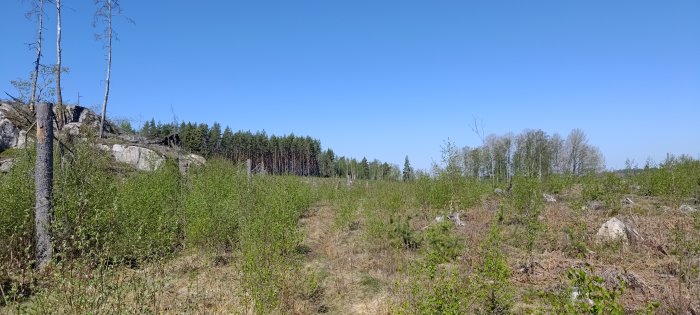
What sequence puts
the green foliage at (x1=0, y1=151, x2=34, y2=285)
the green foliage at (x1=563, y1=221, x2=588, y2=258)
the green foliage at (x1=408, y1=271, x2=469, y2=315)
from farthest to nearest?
the green foliage at (x1=563, y1=221, x2=588, y2=258) < the green foliage at (x1=0, y1=151, x2=34, y2=285) < the green foliage at (x1=408, y1=271, x2=469, y2=315)

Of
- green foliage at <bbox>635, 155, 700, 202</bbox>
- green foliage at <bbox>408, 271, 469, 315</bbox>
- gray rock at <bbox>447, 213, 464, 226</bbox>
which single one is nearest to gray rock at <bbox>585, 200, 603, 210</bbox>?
green foliage at <bbox>635, 155, 700, 202</bbox>

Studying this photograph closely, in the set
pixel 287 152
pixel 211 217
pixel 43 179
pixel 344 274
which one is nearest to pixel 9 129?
pixel 43 179

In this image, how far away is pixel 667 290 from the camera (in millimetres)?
4426

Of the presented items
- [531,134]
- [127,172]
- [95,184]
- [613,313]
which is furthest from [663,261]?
[531,134]

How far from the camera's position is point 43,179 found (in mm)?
5910

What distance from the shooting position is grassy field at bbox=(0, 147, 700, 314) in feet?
11.4

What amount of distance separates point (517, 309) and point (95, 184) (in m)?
6.76

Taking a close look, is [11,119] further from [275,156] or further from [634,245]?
[275,156]

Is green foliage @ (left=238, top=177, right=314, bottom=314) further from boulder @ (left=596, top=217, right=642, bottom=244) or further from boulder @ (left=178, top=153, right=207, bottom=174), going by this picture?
boulder @ (left=596, top=217, right=642, bottom=244)

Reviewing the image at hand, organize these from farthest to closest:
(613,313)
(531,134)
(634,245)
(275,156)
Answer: (275,156), (531,134), (634,245), (613,313)

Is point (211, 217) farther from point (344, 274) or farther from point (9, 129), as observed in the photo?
point (9, 129)

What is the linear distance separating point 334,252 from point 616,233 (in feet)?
16.3

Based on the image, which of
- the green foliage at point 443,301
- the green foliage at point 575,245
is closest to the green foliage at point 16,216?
the green foliage at point 443,301

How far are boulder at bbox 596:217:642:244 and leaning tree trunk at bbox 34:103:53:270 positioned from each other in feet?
28.6
